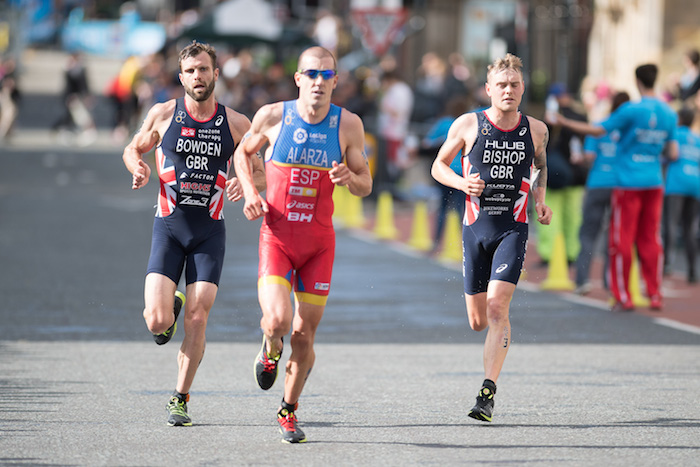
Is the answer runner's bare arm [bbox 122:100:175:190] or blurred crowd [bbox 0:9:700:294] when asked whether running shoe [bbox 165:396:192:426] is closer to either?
runner's bare arm [bbox 122:100:175:190]

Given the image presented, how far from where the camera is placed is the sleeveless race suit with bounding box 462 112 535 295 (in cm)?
795

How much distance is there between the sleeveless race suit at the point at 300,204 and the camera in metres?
7.07

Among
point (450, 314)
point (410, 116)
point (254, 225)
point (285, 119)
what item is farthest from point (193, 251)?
point (410, 116)

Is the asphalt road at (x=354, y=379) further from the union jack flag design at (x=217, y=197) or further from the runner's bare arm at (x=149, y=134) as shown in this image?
the runner's bare arm at (x=149, y=134)

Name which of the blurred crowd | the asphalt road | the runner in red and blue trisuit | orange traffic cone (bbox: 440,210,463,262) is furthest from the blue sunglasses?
orange traffic cone (bbox: 440,210,463,262)

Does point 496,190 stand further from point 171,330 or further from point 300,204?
point 171,330

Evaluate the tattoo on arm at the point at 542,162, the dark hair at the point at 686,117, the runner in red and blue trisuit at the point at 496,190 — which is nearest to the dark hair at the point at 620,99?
the dark hair at the point at 686,117

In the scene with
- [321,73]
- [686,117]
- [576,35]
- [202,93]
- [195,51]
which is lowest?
[686,117]

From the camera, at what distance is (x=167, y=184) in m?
7.54

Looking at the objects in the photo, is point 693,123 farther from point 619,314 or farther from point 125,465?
point 125,465

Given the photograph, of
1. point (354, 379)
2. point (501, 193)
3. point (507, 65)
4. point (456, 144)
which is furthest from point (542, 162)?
point (354, 379)

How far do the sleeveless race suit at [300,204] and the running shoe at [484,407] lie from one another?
1180mm

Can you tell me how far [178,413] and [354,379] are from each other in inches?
80.2

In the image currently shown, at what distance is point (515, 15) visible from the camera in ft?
59.7
